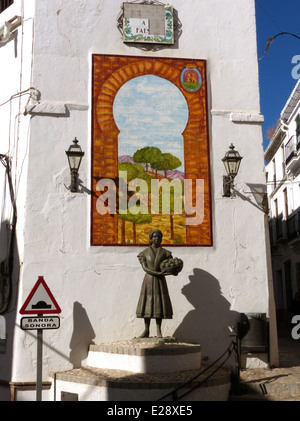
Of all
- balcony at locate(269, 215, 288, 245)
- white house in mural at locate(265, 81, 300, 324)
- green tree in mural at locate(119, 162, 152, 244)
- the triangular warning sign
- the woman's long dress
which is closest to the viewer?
the triangular warning sign

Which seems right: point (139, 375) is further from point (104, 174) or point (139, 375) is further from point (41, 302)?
point (104, 174)

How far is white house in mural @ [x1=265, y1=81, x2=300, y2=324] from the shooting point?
2227 cm

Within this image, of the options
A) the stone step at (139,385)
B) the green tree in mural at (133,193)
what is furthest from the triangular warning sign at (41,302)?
the green tree in mural at (133,193)

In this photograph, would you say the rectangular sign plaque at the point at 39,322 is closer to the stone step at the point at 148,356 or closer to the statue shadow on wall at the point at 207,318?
the stone step at the point at 148,356

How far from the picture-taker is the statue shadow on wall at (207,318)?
32.8ft

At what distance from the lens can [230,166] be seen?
10.2m

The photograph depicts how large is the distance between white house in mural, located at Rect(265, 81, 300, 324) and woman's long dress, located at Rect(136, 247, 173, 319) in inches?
484

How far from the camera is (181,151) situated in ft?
34.8

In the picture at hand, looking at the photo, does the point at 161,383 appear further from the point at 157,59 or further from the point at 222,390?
the point at 157,59

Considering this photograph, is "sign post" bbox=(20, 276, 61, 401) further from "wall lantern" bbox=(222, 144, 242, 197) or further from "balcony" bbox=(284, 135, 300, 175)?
"balcony" bbox=(284, 135, 300, 175)

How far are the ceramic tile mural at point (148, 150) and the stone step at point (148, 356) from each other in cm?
203

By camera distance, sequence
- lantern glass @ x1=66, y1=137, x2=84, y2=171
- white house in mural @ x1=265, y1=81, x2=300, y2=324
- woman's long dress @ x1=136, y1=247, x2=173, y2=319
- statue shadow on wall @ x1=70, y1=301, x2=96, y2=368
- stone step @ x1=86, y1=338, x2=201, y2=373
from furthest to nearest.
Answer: white house in mural @ x1=265, y1=81, x2=300, y2=324 → lantern glass @ x1=66, y1=137, x2=84, y2=171 → statue shadow on wall @ x1=70, y1=301, x2=96, y2=368 → woman's long dress @ x1=136, y1=247, x2=173, y2=319 → stone step @ x1=86, y1=338, x2=201, y2=373

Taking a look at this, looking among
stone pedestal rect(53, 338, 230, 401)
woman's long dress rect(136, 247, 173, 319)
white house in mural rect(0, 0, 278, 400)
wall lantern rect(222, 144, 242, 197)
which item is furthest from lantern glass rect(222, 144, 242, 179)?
stone pedestal rect(53, 338, 230, 401)

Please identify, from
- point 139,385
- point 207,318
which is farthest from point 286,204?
point 139,385
